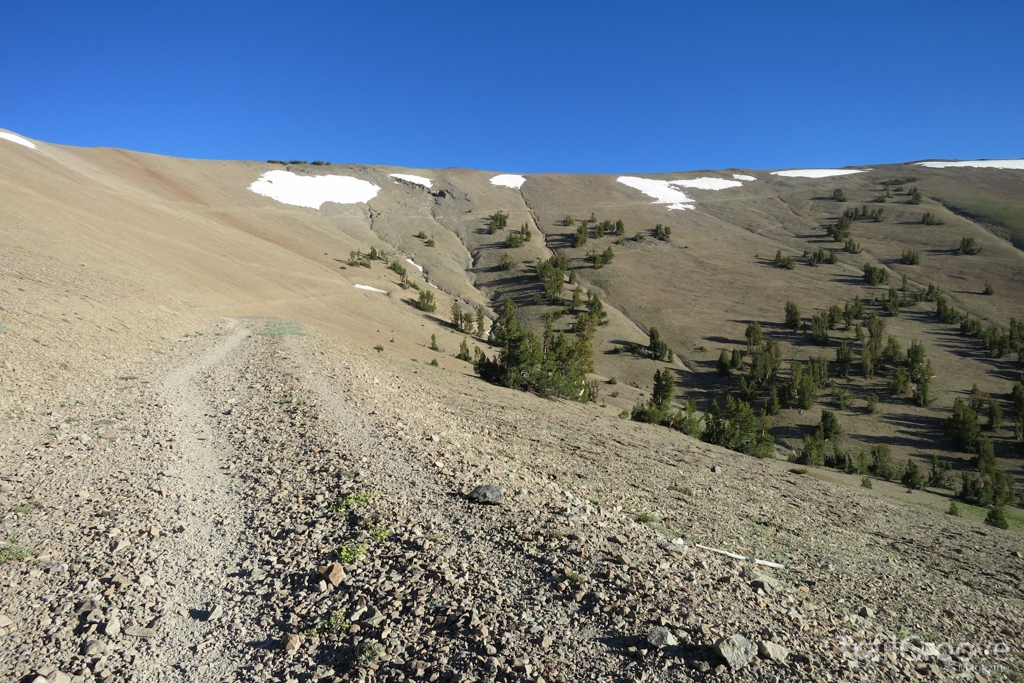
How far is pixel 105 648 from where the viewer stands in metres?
3.92

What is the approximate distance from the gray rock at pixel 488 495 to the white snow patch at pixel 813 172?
368 feet

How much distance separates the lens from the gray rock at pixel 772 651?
→ 4094 millimetres

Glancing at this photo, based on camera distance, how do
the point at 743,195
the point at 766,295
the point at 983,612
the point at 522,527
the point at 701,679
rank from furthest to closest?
the point at 743,195, the point at 766,295, the point at 983,612, the point at 522,527, the point at 701,679

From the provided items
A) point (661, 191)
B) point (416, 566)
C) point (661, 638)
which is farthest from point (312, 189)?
point (661, 638)

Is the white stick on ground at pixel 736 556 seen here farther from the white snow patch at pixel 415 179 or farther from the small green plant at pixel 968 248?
the white snow patch at pixel 415 179

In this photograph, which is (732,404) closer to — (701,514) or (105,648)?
(701,514)

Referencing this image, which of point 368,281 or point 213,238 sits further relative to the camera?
point 368,281

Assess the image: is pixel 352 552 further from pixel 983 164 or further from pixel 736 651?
pixel 983 164

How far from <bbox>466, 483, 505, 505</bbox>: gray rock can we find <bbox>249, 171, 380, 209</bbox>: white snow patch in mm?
70883

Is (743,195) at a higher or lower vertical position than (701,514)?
higher

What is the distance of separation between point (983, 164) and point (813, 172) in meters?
29.0

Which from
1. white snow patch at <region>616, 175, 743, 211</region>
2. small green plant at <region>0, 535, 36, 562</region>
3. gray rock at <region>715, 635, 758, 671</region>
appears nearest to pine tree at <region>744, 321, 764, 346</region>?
gray rock at <region>715, 635, 758, 671</region>

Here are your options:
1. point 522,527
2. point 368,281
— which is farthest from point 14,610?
point 368,281

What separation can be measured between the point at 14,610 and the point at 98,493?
223 cm
